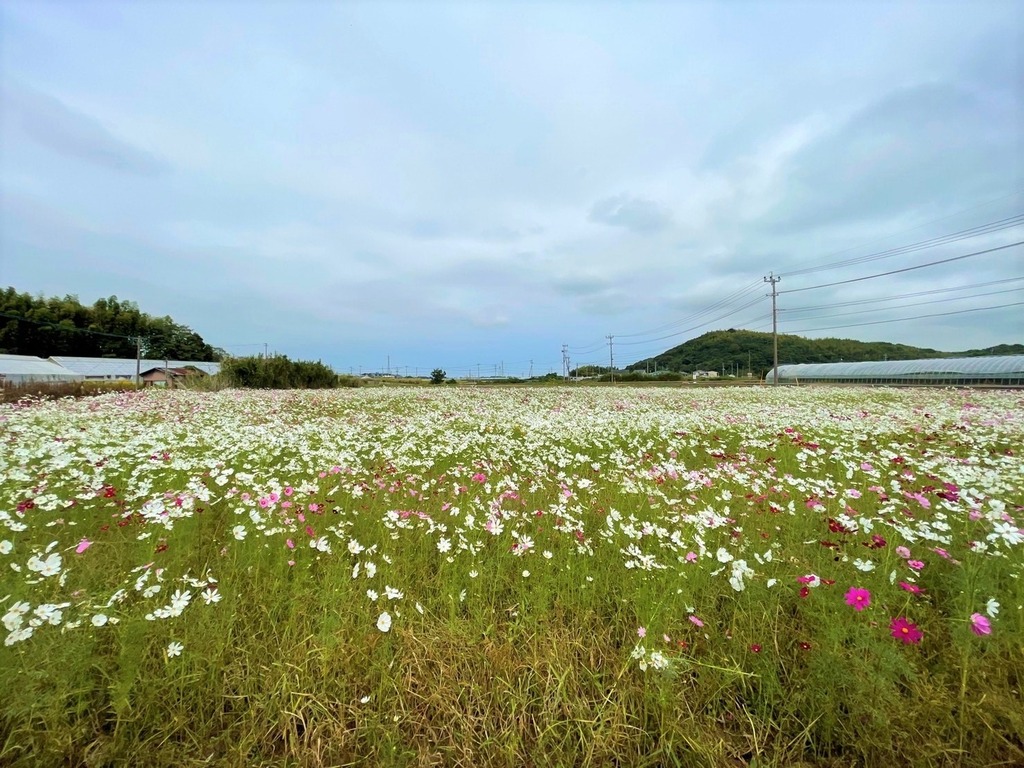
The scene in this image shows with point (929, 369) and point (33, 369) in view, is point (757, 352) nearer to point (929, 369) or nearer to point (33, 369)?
point (929, 369)

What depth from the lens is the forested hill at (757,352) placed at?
288 ft

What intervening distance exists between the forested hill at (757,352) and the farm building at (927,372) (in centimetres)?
3940

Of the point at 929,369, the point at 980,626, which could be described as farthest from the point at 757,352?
the point at 980,626

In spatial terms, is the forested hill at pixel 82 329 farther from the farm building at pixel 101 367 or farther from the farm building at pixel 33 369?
the farm building at pixel 33 369

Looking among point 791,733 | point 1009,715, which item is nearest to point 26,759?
point 791,733

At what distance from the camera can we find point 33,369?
1843 inches

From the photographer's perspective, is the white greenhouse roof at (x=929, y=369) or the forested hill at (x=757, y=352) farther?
the forested hill at (x=757, y=352)

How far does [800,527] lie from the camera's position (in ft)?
11.0

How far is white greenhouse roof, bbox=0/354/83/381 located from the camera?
1705 inches

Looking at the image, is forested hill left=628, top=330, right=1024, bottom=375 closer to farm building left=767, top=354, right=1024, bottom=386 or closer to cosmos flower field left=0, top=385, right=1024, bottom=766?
farm building left=767, top=354, right=1024, bottom=386

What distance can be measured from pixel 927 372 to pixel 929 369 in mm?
637

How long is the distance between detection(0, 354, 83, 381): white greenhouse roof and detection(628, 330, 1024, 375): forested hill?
10467 centimetres

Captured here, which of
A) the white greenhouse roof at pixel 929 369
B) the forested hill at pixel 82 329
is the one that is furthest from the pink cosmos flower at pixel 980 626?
the forested hill at pixel 82 329

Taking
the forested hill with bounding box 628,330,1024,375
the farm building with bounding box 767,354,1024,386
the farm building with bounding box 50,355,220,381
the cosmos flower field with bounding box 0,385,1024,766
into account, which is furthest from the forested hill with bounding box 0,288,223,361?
the forested hill with bounding box 628,330,1024,375
